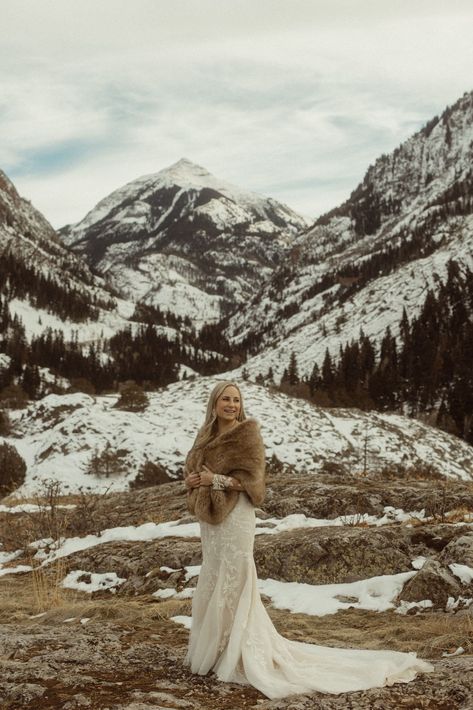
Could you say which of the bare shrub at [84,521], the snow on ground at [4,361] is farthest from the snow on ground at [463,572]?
the snow on ground at [4,361]

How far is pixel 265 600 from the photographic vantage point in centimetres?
882

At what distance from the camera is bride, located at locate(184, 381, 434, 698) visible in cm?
531

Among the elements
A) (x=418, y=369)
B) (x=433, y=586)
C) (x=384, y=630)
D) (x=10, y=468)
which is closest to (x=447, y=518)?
(x=433, y=586)

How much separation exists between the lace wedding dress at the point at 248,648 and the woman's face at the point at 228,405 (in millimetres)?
778

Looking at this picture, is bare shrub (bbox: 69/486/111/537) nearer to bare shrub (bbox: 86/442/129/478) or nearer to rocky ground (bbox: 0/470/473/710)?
rocky ground (bbox: 0/470/473/710)

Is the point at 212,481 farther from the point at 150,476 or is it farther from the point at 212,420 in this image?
the point at 150,476

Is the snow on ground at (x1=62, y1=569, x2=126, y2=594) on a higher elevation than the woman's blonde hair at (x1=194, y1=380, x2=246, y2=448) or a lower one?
lower

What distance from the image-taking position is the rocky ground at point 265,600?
4879 mm

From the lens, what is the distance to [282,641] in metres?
5.68

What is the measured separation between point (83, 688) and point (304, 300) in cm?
16361

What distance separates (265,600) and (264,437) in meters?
18.7

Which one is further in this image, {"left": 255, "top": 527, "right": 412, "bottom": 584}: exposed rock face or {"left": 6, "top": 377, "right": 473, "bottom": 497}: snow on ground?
{"left": 6, "top": 377, "right": 473, "bottom": 497}: snow on ground

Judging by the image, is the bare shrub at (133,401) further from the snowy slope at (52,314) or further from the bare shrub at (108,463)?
the snowy slope at (52,314)

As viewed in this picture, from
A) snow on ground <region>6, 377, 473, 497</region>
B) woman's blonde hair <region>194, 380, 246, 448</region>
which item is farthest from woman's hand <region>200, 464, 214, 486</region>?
snow on ground <region>6, 377, 473, 497</region>
